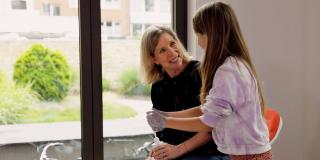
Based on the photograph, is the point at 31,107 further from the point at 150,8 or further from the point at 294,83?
the point at 294,83

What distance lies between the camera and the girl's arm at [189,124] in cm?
154

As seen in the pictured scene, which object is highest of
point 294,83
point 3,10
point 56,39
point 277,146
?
point 3,10

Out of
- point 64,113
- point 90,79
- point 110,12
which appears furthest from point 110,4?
point 64,113

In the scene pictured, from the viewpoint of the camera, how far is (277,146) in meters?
2.60

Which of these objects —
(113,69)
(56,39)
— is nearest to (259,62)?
(113,69)

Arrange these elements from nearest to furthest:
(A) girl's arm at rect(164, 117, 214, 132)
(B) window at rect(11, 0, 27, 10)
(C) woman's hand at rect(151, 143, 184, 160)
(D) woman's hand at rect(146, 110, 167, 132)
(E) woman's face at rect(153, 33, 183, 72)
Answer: (A) girl's arm at rect(164, 117, 214, 132) → (D) woman's hand at rect(146, 110, 167, 132) → (C) woman's hand at rect(151, 143, 184, 160) → (E) woman's face at rect(153, 33, 183, 72) → (B) window at rect(11, 0, 27, 10)

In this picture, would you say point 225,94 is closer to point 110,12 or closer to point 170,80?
point 170,80

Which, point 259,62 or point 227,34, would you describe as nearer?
point 227,34

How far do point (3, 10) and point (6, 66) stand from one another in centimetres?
32

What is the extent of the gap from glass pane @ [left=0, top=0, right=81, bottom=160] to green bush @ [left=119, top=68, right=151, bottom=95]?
0.94ft

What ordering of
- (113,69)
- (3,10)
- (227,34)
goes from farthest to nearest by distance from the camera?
(113,69) → (3,10) → (227,34)

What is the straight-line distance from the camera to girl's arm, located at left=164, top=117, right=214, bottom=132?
1.54 meters

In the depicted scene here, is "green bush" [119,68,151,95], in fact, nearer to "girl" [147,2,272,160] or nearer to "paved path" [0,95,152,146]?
"paved path" [0,95,152,146]

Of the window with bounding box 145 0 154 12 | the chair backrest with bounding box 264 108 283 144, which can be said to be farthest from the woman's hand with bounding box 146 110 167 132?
the window with bounding box 145 0 154 12
